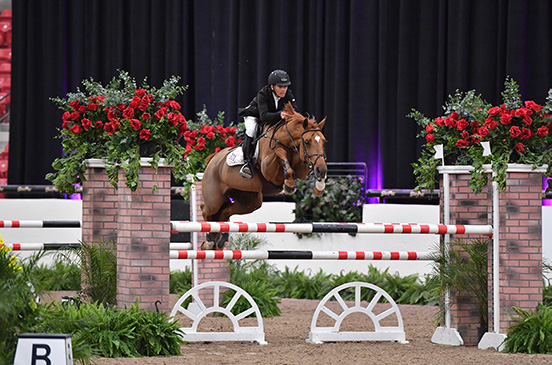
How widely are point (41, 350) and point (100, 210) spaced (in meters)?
2.71

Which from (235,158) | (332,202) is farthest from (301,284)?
(235,158)

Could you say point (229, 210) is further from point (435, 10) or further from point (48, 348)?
point (435, 10)

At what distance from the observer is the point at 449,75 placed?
10.2 m

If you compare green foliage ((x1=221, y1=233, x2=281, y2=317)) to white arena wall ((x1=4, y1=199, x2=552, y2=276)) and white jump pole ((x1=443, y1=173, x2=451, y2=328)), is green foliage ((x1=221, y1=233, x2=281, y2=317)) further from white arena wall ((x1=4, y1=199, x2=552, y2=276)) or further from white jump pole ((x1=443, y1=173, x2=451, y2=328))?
white jump pole ((x1=443, y1=173, x2=451, y2=328))

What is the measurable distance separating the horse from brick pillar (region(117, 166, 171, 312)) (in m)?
0.87

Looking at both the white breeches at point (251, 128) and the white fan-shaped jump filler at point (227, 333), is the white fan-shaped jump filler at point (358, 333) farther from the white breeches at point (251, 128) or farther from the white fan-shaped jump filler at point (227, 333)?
the white breeches at point (251, 128)

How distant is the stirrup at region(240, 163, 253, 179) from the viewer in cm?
577

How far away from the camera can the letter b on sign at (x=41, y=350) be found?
120 inches

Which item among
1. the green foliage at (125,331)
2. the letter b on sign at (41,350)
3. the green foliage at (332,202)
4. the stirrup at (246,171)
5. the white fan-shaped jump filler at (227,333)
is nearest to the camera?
the letter b on sign at (41,350)

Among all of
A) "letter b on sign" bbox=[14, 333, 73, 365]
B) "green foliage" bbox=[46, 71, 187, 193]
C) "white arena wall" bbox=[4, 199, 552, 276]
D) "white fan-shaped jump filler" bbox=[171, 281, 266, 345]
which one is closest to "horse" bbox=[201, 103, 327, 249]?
"green foliage" bbox=[46, 71, 187, 193]

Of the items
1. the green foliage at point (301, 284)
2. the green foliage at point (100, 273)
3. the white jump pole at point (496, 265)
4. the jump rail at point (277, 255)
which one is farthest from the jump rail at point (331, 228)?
the green foliage at point (301, 284)

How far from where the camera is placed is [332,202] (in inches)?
373

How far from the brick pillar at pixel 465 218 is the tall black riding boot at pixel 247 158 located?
4.46ft

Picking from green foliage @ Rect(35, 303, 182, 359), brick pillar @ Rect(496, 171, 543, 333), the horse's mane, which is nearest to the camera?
green foliage @ Rect(35, 303, 182, 359)
